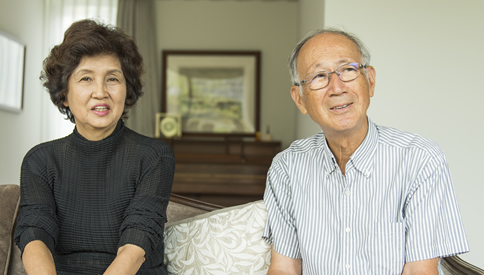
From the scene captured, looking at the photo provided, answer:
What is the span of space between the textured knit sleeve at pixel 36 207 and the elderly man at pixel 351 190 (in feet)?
2.36

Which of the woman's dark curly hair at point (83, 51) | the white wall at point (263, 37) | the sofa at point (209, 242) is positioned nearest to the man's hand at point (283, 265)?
the sofa at point (209, 242)

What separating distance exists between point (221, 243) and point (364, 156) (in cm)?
64

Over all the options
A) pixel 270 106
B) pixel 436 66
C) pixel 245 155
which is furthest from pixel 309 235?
pixel 270 106

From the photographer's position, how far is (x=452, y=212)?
1.24 metres

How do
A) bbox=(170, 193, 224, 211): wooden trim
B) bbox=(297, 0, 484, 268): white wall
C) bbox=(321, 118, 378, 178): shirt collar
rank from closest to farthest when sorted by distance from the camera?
bbox=(321, 118, 378, 178): shirt collar < bbox=(170, 193, 224, 211): wooden trim < bbox=(297, 0, 484, 268): white wall

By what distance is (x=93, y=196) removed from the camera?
1.50 metres

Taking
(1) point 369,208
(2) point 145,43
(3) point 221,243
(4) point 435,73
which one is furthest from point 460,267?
(2) point 145,43

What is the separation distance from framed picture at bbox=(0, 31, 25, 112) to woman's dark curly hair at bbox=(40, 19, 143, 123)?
284 cm

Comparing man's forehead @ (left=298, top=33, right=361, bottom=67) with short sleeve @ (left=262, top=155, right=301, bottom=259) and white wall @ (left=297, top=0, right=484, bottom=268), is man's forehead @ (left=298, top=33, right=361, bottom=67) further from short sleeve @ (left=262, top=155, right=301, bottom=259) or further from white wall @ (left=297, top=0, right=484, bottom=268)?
white wall @ (left=297, top=0, right=484, bottom=268)

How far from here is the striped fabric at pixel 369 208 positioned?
1244mm

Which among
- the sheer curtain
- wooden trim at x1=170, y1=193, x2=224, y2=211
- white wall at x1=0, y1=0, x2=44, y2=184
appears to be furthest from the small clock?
wooden trim at x1=170, y1=193, x2=224, y2=211

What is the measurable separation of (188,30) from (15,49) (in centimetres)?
188

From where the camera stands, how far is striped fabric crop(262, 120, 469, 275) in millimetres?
1244

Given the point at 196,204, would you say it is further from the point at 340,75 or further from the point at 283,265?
the point at 340,75
